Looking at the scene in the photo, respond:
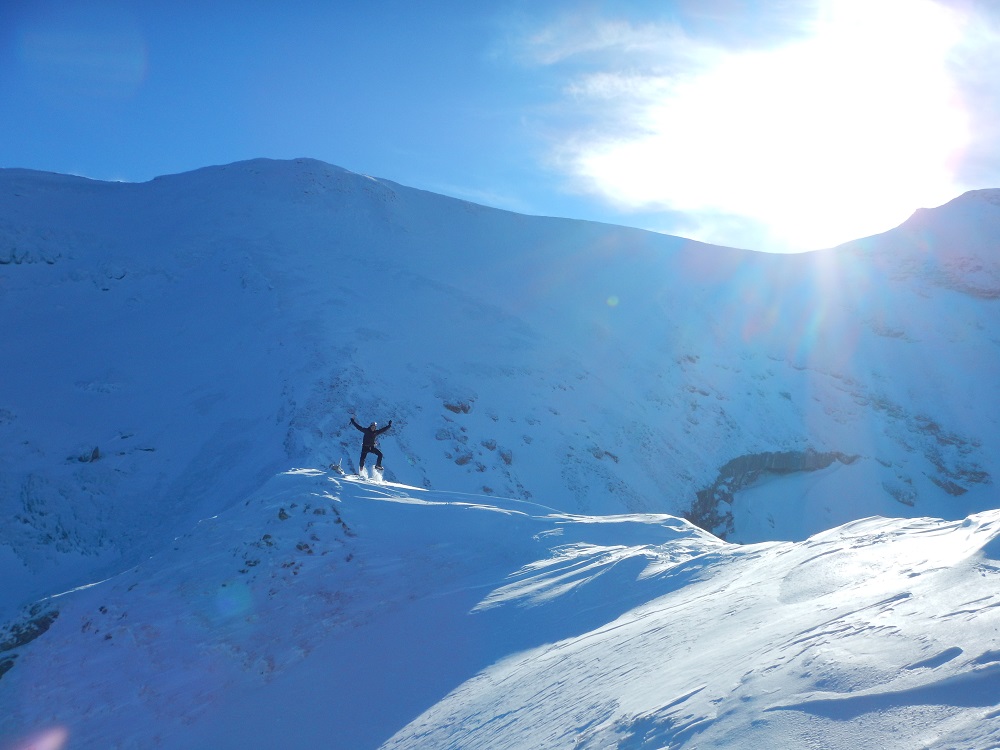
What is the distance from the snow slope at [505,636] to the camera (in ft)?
14.1

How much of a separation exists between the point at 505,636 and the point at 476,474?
12.0m

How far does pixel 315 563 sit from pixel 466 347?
1624 centimetres

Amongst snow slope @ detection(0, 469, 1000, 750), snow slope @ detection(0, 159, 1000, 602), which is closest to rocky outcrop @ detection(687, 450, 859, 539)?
snow slope @ detection(0, 159, 1000, 602)

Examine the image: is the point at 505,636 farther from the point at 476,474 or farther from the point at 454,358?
the point at 454,358

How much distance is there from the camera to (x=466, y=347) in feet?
84.4

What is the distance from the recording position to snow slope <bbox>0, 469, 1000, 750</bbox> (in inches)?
169

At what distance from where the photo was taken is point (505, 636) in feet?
27.6

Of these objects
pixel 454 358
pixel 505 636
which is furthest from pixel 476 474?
pixel 505 636

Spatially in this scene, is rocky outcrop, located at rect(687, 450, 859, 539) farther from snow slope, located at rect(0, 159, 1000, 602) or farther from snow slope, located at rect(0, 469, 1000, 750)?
snow slope, located at rect(0, 469, 1000, 750)

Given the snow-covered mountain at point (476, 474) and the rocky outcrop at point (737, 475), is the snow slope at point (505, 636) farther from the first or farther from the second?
the rocky outcrop at point (737, 475)

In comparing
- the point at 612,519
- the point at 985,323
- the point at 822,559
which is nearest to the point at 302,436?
the point at 612,519

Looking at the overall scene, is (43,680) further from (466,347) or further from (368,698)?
(466,347)

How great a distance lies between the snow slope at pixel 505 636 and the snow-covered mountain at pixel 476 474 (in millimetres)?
40

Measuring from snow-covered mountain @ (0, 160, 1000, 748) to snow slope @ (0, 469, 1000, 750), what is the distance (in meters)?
0.04
